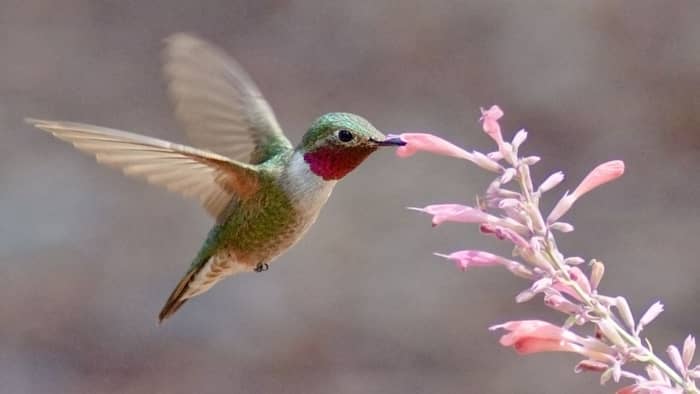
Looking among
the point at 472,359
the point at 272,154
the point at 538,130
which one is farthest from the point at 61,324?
the point at 272,154

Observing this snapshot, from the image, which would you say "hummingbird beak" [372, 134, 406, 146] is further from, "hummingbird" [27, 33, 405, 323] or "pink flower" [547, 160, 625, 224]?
"pink flower" [547, 160, 625, 224]

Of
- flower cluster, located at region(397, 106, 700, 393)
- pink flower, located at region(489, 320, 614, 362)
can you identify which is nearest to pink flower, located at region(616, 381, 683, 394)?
flower cluster, located at region(397, 106, 700, 393)

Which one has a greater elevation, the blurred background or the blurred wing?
the blurred background

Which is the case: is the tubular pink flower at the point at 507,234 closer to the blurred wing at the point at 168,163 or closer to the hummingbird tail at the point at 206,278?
the blurred wing at the point at 168,163

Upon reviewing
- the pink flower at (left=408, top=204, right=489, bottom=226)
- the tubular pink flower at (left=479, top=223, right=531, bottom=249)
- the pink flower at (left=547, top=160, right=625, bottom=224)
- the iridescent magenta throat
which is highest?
the iridescent magenta throat

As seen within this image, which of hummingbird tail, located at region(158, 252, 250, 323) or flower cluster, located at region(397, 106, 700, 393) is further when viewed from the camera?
hummingbird tail, located at region(158, 252, 250, 323)

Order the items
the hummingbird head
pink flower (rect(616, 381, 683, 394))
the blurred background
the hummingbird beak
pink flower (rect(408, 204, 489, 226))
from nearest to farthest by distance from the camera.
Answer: pink flower (rect(616, 381, 683, 394))
pink flower (rect(408, 204, 489, 226))
the hummingbird beak
the hummingbird head
the blurred background

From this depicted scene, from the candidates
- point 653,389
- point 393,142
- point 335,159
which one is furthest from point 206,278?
point 653,389

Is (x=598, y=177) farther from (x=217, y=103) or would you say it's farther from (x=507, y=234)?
(x=217, y=103)

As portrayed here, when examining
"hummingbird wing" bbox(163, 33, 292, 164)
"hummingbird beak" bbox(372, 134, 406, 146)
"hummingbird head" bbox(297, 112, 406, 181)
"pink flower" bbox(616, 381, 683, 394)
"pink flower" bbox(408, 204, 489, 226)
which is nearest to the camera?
"pink flower" bbox(616, 381, 683, 394)
